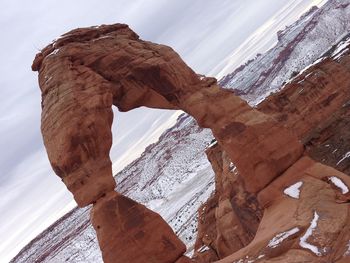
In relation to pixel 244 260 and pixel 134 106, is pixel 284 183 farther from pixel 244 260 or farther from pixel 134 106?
pixel 134 106

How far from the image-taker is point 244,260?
12133mm

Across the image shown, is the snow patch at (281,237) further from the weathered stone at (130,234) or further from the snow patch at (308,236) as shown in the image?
the weathered stone at (130,234)

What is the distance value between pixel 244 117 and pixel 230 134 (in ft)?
2.82

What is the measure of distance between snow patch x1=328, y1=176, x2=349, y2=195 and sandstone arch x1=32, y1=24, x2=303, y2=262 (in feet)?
5.57

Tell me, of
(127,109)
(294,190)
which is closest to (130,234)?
(127,109)

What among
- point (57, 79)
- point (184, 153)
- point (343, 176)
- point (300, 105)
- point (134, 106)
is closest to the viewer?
point (343, 176)

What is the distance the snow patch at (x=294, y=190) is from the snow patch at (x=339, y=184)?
0.99 meters

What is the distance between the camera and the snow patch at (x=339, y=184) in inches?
533

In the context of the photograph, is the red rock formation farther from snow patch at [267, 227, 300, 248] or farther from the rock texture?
snow patch at [267, 227, 300, 248]

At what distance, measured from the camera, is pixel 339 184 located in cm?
1386

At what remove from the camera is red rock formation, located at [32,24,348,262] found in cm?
1433

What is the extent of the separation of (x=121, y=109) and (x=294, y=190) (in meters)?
7.41

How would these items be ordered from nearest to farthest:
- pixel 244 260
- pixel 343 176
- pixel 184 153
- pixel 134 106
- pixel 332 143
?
pixel 244 260, pixel 343 176, pixel 134 106, pixel 332 143, pixel 184 153

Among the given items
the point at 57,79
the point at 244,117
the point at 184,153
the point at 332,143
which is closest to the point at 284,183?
the point at 244,117
